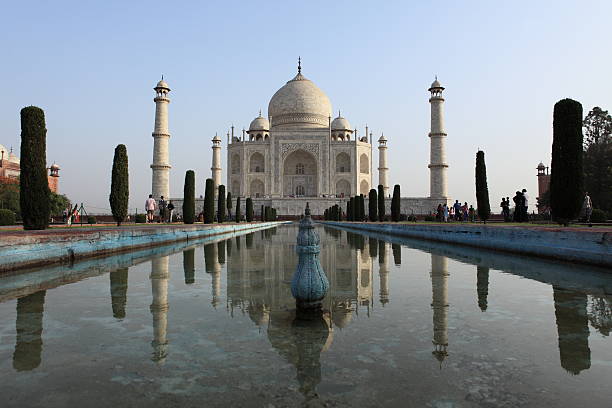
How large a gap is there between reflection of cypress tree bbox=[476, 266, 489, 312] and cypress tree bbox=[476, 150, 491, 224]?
36.6 feet

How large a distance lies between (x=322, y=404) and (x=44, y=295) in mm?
2731

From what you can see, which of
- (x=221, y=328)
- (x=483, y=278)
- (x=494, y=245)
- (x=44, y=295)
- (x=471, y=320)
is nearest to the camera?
(x=221, y=328)

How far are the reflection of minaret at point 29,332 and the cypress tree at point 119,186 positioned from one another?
961 centimetres

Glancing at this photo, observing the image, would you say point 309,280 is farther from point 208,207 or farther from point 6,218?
point 208,207

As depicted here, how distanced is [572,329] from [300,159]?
4495cm

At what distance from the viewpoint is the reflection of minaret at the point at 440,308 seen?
6.27 ft

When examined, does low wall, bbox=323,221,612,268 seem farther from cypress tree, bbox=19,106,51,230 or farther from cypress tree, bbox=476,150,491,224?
cypress tree, bbox=19,106,51,230

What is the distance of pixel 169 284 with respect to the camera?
3756mm

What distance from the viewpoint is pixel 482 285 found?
3709 mm

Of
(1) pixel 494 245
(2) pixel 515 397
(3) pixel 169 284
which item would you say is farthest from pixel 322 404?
(1) pixel 494 245

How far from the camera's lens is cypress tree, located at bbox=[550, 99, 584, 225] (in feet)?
28.9

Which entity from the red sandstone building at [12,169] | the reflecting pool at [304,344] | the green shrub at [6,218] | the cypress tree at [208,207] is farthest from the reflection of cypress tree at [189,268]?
the red sandstone building at [12,169]

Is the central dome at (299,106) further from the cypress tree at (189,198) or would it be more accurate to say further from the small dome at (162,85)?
the cypress tree at (189,198)

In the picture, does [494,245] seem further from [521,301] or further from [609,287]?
[521,301]
